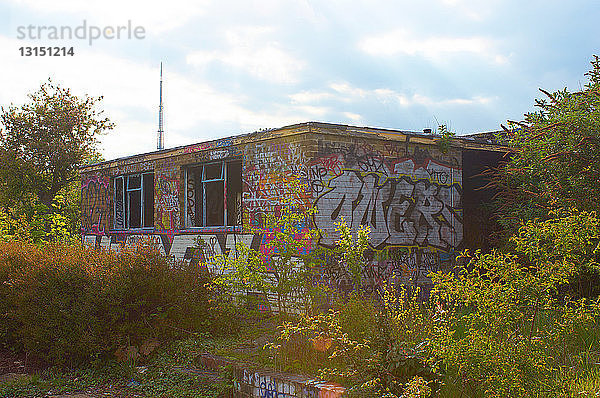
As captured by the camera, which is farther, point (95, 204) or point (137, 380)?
point (95, 204)

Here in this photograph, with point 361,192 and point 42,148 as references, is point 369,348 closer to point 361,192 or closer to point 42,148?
point 361,192

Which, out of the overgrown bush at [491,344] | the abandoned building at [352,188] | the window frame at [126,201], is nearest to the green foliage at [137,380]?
the overgrown bush at [491,344]

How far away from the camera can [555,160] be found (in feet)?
30.1

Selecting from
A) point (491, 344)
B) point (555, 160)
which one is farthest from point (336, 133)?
point (491, 344)

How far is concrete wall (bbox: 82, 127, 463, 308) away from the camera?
10289mm

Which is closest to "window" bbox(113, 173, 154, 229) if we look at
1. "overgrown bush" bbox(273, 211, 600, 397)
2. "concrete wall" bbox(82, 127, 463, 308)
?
"concrete wall" bbox(82, 127, 463, 308)

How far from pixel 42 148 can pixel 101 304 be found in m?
16.5

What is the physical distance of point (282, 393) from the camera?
236 inches

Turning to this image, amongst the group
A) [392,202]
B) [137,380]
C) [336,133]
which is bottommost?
[137,380]

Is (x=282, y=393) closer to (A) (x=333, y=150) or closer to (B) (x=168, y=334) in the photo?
(B) (x=168, y=334)

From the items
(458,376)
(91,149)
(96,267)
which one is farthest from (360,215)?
(91,149)

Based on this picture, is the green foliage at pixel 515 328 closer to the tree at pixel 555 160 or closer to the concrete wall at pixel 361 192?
the tree at pixel 555 160

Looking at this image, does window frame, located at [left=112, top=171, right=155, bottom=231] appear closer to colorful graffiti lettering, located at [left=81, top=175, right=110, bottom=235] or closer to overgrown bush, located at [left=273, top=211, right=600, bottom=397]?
colorful graffiti lettering, located at [left=81, top=175, right=110, bottom=235]

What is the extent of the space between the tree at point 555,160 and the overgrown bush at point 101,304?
519 centimetres
